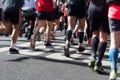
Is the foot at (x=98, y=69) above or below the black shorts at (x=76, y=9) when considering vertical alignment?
below

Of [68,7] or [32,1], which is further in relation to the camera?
[32,1]

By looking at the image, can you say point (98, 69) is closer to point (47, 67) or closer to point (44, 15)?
point (47, 67)

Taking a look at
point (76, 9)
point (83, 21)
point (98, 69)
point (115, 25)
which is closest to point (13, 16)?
point (76, 9)

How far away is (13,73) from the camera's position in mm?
Answer: 6074

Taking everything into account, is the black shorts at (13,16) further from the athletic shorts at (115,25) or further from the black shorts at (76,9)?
the athletic shorts at (115,25)

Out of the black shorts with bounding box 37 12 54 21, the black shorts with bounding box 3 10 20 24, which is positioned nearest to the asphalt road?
the black shorts with bounding box 3 10 20 24

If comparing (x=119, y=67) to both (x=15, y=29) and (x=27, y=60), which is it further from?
(x=15, y=29)

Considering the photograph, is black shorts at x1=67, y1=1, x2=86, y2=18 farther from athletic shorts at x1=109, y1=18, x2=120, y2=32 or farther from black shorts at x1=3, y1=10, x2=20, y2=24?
athletic shorts at x1=109, y1=18, x2=120, y2=32

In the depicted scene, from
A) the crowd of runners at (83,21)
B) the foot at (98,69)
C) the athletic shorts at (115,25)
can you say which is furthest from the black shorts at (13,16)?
the athletic shorts at (115,25)

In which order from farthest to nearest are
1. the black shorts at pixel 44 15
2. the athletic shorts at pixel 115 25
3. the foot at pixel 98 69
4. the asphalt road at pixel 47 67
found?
the black shorts at pixel 44 15
the foot at pixel 98 69
the asphalt road at pixel 47 67
the athletic shorts at pixel 115 25

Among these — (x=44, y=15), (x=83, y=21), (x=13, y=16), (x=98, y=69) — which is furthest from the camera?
(x=44, y=15)

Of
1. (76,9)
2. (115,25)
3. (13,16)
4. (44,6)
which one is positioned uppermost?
(44,6)

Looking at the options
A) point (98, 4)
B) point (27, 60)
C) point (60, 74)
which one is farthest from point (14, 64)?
point (98, 4)

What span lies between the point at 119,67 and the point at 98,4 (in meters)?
1.17
